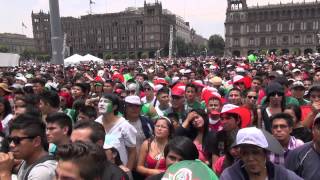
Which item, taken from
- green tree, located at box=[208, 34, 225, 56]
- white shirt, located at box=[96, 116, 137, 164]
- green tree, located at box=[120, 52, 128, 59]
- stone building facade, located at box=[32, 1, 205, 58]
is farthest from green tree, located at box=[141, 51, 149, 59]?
white shirt, located at box=[96, 116, 137, 164]

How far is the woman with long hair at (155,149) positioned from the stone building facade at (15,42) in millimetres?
120771

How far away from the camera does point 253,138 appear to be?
2668 millimetres

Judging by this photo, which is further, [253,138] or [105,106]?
A: [105,106]

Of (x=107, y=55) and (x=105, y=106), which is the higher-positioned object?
(x=107, y=55)

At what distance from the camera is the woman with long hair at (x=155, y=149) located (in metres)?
4.09

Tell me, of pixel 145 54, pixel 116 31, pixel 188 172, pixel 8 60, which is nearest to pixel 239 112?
pixel 188 172

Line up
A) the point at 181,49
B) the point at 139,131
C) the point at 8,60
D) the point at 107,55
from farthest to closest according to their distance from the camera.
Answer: the point at 107,55, the point at 181,49, the point at 8,60, the point at 139,131

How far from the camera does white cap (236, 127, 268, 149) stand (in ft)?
8.72

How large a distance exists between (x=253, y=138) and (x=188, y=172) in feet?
2.96

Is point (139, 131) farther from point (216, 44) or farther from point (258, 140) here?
point (216, 44)

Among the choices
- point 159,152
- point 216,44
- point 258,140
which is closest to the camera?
point 258,140

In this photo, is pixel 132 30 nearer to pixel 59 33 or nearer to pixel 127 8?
pixel 127 8

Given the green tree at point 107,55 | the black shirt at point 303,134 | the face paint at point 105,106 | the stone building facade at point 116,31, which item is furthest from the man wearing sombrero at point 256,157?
the stone building facade at point 116,31

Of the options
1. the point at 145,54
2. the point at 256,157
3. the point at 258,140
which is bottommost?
the point at 256,157
